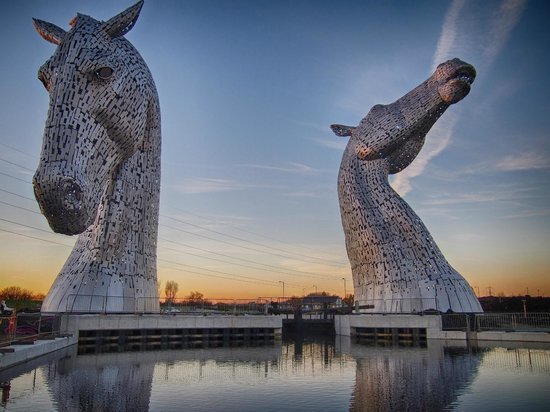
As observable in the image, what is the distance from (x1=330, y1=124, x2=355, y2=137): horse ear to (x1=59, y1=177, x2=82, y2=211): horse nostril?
713 inches

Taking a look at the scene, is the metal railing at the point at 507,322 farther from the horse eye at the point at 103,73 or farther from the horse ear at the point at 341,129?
the horse eye at the point at 103,73

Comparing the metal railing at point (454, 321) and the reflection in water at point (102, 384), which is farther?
the metal railing at point (454, 321)

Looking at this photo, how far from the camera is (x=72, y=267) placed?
18.6 m

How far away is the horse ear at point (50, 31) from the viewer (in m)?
16.3

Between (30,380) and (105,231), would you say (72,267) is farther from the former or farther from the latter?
(30,380)

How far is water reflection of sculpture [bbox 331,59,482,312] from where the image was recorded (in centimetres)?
2292

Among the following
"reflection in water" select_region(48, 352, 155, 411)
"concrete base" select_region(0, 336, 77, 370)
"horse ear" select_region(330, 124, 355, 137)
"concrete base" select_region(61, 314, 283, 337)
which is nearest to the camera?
"reflection in water" select_region(48, 352, 155, 411)

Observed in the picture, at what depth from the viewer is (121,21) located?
15.4 metres

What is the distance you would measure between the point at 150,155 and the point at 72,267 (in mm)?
5417

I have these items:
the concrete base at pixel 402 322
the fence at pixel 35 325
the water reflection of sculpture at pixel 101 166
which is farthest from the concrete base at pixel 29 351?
the concrete base at pixel 402 322

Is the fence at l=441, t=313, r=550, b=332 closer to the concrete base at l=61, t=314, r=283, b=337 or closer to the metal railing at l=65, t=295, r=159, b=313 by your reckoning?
the concrete base at l=61, t=314, r=283, b=337

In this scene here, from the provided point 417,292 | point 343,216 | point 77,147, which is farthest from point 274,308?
point 77,147

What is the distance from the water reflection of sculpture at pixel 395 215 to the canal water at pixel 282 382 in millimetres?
7445

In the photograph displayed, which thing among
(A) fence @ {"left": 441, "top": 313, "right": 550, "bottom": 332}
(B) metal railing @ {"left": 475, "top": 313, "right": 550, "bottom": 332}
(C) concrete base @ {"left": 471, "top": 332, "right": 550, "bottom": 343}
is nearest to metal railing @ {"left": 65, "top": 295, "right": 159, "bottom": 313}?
(A) fence @ {"left": 441, "top": 313, "right": 550, "bottom": 332}
